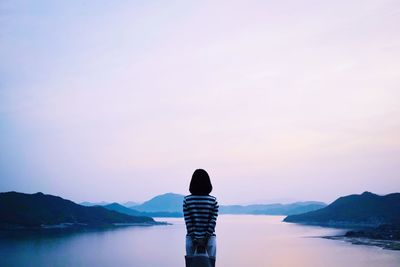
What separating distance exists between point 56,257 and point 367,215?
484 feet

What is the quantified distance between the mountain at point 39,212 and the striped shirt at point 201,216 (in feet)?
532

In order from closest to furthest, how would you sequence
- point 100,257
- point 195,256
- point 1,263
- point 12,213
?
point 195,256 → point 1,263 → point 100,257 → point 12,213

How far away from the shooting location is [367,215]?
180500 mm

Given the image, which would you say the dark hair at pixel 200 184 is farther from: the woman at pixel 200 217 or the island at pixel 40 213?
the island at pixel 40 213

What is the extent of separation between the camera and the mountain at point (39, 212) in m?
159

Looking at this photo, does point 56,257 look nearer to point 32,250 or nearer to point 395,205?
point 32,250

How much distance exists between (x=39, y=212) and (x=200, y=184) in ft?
595

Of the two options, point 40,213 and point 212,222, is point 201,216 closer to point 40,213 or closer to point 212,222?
point 212,222

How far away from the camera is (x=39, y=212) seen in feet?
563

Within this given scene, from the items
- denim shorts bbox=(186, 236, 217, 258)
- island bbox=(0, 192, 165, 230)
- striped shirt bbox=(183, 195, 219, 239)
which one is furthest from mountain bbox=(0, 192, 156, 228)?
striped shirt bbox=(183, 195, 219, 239)

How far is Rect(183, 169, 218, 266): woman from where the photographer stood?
19.2 feet

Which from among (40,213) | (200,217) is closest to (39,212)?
(40,213)

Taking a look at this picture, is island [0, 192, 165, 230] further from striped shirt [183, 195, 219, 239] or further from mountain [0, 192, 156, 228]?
striped shirt [183, 195, 219, 239]

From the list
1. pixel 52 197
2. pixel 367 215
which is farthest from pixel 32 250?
pixel 367 215
